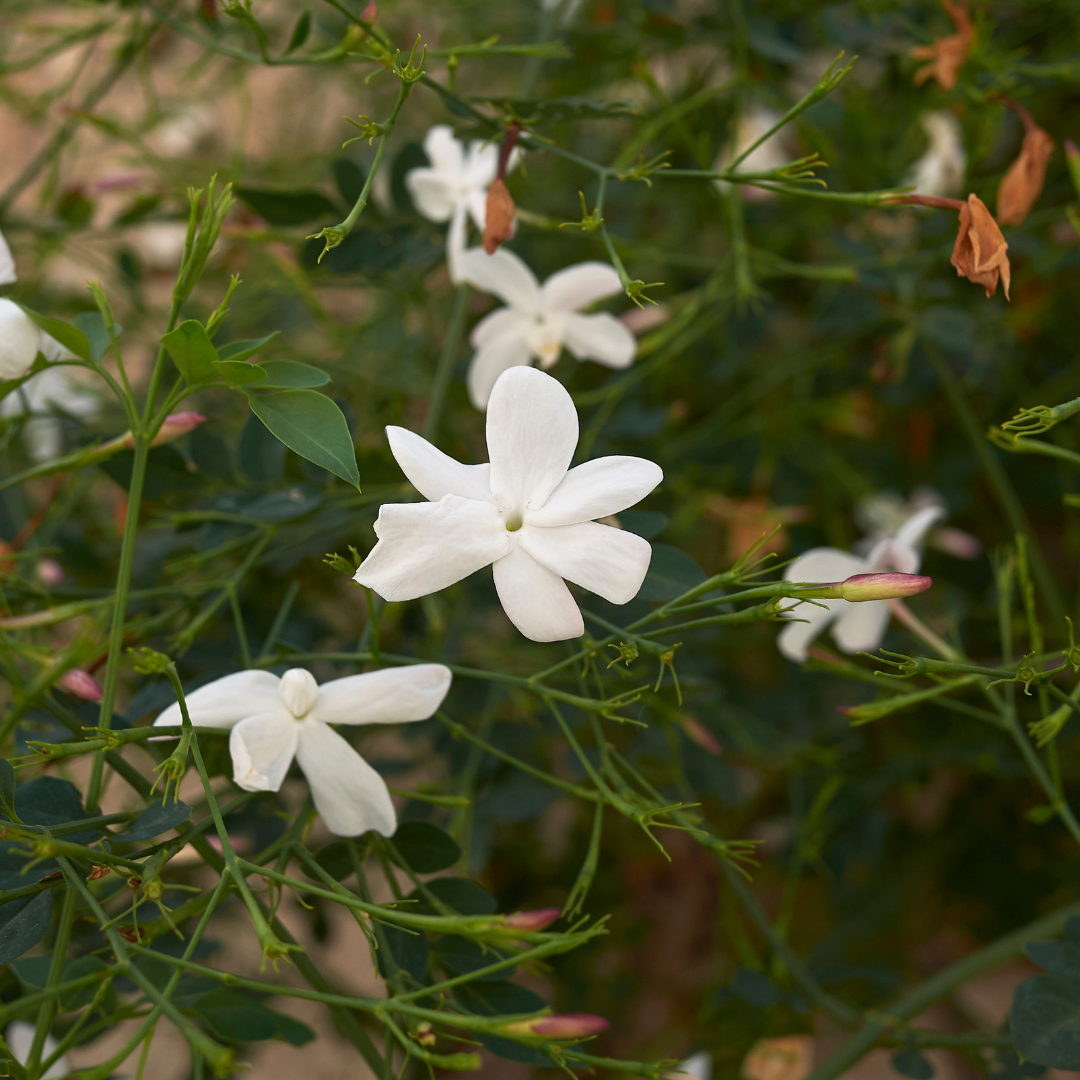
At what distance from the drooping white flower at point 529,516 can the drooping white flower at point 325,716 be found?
0.06 m

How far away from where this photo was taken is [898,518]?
987 mm

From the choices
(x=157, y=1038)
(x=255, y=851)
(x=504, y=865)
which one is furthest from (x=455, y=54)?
(x=157, y=1038)

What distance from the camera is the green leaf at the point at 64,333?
403 millimetres

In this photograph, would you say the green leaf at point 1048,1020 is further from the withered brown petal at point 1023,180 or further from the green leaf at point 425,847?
the withered brown petal at point 1023,180

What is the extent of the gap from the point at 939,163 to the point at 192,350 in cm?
84

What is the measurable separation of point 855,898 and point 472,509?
2.87ft

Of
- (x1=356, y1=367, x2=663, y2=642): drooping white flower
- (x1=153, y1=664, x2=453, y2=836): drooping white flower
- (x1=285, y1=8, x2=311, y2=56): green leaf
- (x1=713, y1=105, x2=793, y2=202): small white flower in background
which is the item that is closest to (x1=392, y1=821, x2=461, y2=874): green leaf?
(x1=153, y1=664, x2=453, y2=836): drooping white flower

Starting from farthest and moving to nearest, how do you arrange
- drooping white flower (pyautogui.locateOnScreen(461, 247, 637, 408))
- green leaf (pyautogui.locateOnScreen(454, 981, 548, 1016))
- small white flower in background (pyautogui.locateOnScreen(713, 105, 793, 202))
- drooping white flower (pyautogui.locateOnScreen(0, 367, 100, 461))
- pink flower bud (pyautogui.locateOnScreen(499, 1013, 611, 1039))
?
small white flower in background (pyautogui.locateOnScreen(713, 105, 793, 202)) < drooping white flower (pyautogui.locateOnScreen(0, 367, 100, 461)) < drooping white flower (pyautogui.locateOnScreen(461, 247, 637, 408)) < green leaf (pyautogui.locateOnScreen(454, 981, 548, 1016)) < pink flower bud (pyautogui.locateOnScreen(499, 1013, 611, 1039))

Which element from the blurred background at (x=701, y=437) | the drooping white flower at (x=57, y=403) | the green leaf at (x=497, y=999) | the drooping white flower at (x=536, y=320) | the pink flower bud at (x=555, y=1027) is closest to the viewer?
the pink flower bud at (x=555, y=1027)

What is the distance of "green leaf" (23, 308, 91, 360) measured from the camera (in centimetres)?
40

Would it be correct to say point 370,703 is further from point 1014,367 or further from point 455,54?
point 1014,367

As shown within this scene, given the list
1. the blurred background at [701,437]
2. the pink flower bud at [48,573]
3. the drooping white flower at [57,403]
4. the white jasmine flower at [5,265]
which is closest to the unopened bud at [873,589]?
the blurred background at [701,437]

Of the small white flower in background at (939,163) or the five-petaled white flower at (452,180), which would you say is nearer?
the five-petaled white flower at (452,180)

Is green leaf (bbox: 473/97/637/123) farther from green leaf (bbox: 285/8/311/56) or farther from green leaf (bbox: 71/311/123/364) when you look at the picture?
green leaf (bbox: 71/311/123/364)
